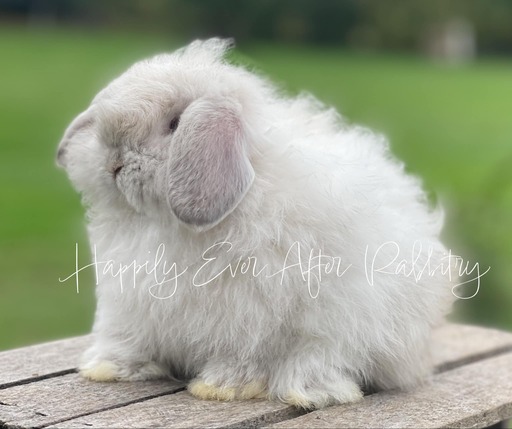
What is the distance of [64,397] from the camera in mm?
1667

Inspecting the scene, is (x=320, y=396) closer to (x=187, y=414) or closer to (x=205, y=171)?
(x=187, y=414)

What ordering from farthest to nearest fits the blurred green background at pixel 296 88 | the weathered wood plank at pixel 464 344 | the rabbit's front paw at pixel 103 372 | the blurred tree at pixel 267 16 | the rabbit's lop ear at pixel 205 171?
the blurred tree at pixel 267 16 → the blurred green background at pixel 296 88 → the weathered wood plank at pixel 464 344 → the rabbit's front paw at pixel 103 372 → the rabbit's lop ear at pixel 205 171

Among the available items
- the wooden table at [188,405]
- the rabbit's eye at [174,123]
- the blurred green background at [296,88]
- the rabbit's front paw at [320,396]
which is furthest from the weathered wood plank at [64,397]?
the blurred green background at [296,88]

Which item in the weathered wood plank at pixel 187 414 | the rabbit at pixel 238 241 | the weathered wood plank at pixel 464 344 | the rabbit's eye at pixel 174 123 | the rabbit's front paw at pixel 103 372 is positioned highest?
the rabbit's eye at pixel 174 123

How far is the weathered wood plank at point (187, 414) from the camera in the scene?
1505mm

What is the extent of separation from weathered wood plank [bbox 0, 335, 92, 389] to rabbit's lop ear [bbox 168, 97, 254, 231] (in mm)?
541

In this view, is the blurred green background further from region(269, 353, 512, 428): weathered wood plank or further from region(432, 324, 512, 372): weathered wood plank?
region(269, 353, 512, 428): weathered wood plank

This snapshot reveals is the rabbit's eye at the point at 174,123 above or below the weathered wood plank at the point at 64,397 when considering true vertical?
above

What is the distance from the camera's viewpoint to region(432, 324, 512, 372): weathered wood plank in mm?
2090

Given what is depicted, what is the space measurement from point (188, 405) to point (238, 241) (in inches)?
12.0

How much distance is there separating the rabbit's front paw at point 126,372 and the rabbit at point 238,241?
0.15ft

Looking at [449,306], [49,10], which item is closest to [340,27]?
[49,10]

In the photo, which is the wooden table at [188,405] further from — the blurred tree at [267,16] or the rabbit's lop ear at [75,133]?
the blurred tree at [267,16]

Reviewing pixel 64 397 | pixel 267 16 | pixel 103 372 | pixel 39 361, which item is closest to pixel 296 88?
pixel 39 361
